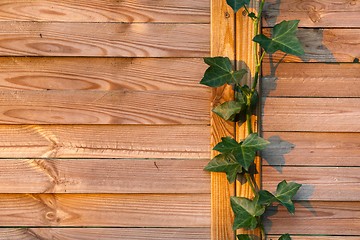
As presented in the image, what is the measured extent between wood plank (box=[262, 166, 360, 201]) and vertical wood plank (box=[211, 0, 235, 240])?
158mm

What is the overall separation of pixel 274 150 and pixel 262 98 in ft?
0.52

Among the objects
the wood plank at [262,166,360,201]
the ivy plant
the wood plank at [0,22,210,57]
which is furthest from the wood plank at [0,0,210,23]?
the wood plank at [262,166,360,201]

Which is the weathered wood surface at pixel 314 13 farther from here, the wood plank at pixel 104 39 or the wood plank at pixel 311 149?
the wood plank at pixel 311 149

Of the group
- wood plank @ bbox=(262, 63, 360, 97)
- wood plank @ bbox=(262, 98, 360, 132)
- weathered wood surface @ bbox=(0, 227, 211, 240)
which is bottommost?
weathered wood surface @ bbox=(0, 227, 211, 240)

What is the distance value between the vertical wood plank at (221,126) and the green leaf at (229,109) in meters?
0.03

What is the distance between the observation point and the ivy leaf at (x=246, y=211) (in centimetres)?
142

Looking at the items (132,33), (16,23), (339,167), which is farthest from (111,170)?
(339,167)

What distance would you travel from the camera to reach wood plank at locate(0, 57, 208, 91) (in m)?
1.47

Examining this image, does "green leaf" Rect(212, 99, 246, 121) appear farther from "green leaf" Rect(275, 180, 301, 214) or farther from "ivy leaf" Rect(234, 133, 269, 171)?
"green leaf" Rect(275, 180, 301, 214)

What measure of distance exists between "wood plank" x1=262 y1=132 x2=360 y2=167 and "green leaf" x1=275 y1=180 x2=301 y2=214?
0.23 feet

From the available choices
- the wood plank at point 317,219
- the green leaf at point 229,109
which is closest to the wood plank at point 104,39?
the green leaf at point 229,109

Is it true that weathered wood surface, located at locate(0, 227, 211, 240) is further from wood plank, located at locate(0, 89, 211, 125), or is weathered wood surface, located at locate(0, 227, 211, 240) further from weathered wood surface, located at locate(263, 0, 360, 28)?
weathered wood surface, located at locate(263, 0, 360, 28)

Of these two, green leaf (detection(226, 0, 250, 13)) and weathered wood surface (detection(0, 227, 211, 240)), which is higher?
green leaf (detection(226, 0, 250, 13))

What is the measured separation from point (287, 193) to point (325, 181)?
0.44 ft
